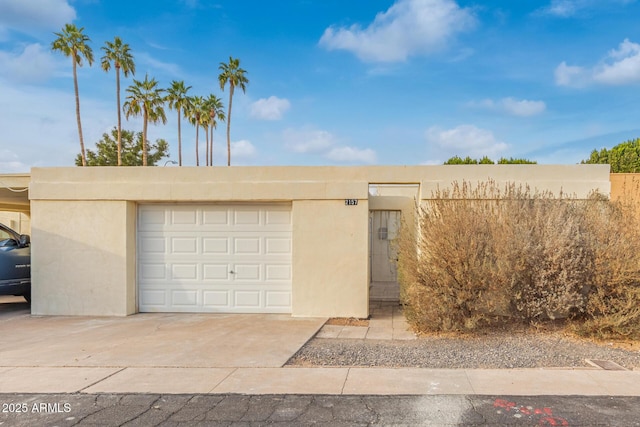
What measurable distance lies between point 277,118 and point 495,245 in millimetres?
11807

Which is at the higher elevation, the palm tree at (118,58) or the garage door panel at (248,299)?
the palm tree at (118,58)

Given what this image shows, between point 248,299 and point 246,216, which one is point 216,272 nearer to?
point 248,299

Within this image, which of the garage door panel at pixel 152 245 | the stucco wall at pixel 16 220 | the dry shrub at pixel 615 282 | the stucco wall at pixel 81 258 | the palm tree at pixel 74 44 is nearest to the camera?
the dry shrub at pixel 615 282

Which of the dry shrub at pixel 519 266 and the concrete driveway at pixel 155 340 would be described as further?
the dry shrub at pixel 519 266

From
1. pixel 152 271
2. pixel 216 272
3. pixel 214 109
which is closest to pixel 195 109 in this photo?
pixel 214 109

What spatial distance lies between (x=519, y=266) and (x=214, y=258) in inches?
252

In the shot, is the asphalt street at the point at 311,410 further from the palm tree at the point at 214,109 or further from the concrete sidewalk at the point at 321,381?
the palm tree at the point at 214,109

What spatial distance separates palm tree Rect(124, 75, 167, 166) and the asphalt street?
93.5ft

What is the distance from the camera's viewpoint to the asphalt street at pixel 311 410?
13.8 ft

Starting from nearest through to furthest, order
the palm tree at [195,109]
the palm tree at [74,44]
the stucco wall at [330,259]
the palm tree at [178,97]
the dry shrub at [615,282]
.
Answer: the dry shrub at [615,282]
the stucco wall at [330,259]
the palm tree at [74,44]
the palm tree at [178,97]
the palm tree at [195,109]

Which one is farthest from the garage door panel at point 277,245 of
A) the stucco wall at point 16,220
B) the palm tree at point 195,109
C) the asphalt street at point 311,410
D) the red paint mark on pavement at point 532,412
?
the palm tree at point 195,109

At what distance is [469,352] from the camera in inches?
262

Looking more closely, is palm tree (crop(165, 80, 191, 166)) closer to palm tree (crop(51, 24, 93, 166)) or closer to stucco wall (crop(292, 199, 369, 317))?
palm tree (crop(51, 24, 93, 166))

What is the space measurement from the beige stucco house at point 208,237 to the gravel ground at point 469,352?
2.32 metres
